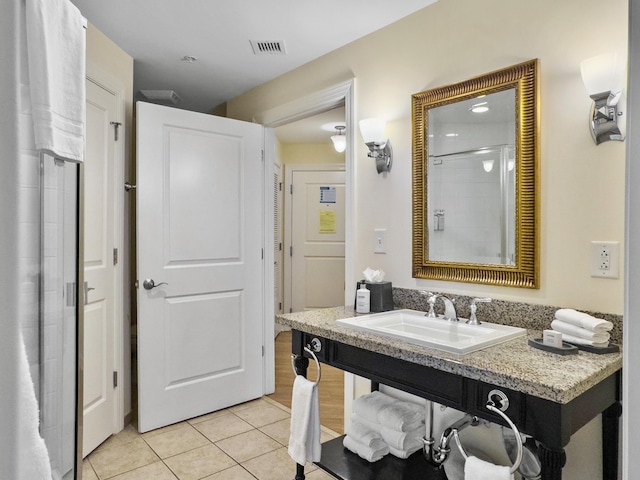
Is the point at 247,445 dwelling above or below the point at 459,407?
below

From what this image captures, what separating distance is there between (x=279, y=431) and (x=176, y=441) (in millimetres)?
590

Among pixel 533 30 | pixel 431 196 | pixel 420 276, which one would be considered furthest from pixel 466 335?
pixel 533 30

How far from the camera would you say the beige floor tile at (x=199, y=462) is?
2100 mm

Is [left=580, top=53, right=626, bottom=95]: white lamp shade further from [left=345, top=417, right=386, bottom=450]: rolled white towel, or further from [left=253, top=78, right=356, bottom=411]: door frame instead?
[left=345, top=417, right=386, bottom=450]: rolled white towel

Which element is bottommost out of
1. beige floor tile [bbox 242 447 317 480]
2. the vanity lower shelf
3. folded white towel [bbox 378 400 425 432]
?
beige floor tile [bbox 242 447 317 480]

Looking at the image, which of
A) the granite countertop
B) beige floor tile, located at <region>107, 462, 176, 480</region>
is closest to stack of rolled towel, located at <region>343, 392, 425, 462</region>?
the granite countertop

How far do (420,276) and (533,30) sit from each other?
111 cm

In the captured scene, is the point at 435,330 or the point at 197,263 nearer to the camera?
the point at 435,330

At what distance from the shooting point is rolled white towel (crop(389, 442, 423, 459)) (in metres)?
1.78

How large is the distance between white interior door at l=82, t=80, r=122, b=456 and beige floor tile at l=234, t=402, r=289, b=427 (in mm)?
783

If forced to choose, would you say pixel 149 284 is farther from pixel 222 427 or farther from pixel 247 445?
pixel 247 445

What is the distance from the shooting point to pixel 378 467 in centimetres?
175

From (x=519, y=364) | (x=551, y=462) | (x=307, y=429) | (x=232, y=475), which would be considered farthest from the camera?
(x=232, y=475)

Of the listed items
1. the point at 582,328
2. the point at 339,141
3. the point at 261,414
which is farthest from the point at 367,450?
the point at 339,141
